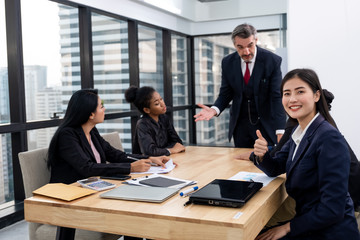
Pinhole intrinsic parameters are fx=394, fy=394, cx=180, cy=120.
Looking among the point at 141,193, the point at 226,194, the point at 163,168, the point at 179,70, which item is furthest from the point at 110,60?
the point at 226,194

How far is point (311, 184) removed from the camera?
1584 mm

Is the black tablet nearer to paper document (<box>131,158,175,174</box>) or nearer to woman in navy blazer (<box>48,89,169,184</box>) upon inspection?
woman in navy blazer (<box>48,89,169,184</box>)

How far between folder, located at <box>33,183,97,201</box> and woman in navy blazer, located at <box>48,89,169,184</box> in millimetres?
350

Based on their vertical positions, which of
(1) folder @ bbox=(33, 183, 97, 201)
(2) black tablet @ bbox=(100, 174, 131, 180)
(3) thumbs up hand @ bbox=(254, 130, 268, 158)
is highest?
(3) thumbs up hand @ bbox=(254, 130, 268, 158)

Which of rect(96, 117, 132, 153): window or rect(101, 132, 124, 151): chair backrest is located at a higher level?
rect(101, 132, 124, 151): chair backrest

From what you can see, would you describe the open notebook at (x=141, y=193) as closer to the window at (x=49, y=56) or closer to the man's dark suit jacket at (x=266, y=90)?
the man's dark suit jacket at (x=266, y=90)

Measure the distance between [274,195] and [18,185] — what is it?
292 centimetres

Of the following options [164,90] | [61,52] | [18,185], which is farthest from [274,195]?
[164,90]

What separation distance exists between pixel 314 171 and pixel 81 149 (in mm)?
1250

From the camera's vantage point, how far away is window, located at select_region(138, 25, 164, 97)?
5.96 meters

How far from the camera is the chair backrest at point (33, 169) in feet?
6.59

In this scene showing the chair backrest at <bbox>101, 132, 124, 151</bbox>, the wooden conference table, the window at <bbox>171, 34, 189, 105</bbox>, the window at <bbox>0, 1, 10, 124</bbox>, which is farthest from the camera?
the window at <bbox>171, 34, 189, 105</bbox>

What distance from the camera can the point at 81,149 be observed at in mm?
2193

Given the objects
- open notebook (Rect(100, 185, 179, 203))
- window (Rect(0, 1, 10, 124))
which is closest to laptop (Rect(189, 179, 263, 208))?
open notebook (Rect(100, 185, 179, 203))
